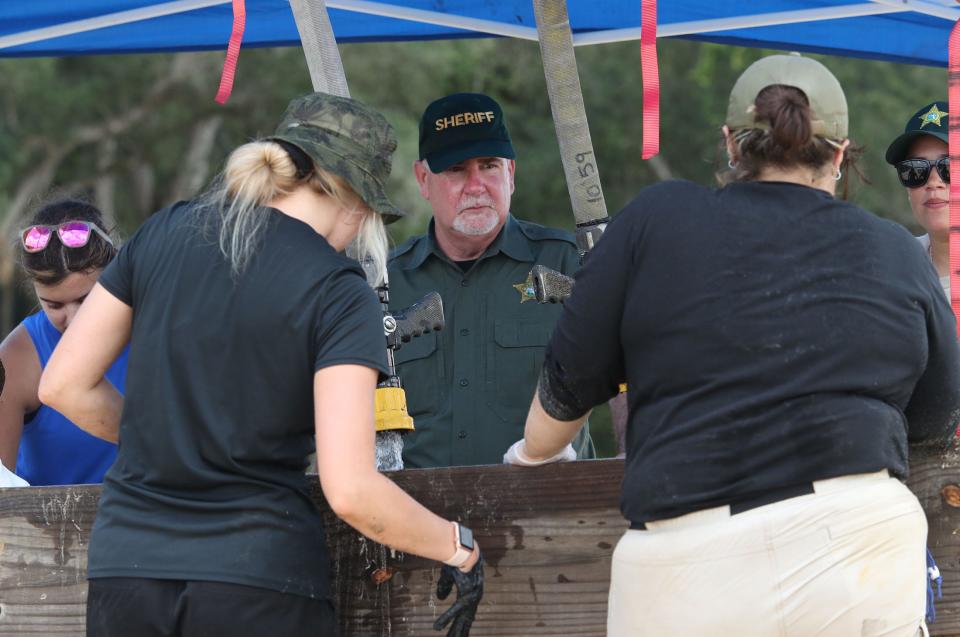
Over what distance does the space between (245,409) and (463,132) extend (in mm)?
2088

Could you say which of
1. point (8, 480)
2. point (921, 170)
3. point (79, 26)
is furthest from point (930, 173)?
point (79, 26)

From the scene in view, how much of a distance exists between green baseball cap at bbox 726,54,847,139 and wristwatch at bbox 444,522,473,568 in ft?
2.59

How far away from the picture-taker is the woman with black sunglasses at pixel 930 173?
12.4 feet

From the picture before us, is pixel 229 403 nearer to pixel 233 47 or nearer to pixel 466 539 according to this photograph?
pixel 466 539

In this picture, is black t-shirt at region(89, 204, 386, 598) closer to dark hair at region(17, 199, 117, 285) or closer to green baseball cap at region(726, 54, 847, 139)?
green baseball cap at region(726, 54, 847, 139)

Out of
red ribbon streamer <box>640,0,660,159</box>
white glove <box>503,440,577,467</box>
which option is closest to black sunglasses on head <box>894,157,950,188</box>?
red ribbon streamer <box>640,0,660,159</box>

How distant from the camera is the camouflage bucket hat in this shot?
2223 millimetres

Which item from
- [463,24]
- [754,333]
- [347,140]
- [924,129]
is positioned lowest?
[754,333]

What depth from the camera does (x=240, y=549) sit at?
211 centimetres

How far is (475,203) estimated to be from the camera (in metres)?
4.06

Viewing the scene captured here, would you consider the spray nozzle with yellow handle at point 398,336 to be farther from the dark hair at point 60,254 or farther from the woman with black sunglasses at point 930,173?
the woman with black sunglasses at point 930,173

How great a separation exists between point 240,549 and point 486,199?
2117 millimetres

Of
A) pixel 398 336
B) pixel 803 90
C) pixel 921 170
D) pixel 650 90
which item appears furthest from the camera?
pixel 921 170

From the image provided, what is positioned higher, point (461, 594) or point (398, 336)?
point (398, 336)
